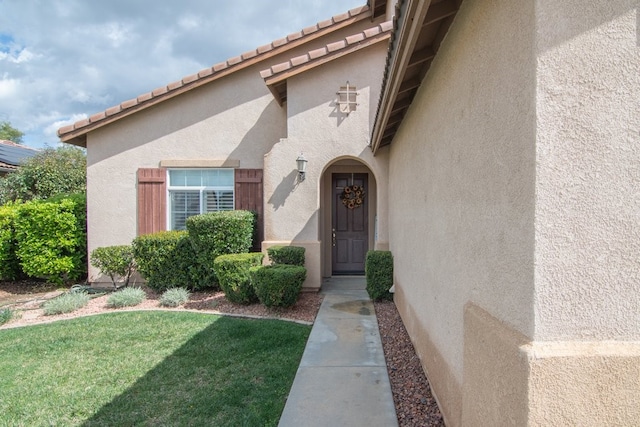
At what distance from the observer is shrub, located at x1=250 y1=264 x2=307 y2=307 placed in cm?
642

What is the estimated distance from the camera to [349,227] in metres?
10.1

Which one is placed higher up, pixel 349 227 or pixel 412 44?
pixel 412 44

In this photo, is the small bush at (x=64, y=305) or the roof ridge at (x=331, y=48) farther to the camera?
the roof ridge at (x=331, y=48)

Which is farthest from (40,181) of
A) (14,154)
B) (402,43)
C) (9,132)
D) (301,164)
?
(9,132)

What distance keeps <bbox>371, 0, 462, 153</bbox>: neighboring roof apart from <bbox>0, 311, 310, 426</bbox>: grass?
12.6ft

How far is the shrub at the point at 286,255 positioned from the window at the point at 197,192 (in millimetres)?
2520

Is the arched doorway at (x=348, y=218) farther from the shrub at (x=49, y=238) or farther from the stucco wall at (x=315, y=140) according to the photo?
the shrub at (x=49, y=238)

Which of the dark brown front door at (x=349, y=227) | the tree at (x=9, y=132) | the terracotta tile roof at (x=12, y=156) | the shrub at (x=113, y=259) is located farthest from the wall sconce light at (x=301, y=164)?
the tree at (x=9, y=132)

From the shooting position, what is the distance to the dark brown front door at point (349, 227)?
10.0 metres

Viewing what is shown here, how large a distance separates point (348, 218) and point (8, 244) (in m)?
10.1

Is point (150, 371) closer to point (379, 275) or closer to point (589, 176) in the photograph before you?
point (379, 275)

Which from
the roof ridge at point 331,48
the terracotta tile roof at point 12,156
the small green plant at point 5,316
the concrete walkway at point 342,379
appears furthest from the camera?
the terracotta tile roof at point 12,156

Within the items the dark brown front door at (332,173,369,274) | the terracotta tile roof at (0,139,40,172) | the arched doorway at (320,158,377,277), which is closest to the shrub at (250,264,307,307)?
the arched doorway at (320,158,377,277)

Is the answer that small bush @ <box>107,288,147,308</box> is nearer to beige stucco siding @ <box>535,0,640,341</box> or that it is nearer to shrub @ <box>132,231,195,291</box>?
shrub @ <box>132,231,195,291</box>
